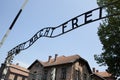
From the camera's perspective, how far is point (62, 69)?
35.2m

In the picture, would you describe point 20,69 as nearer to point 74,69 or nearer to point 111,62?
point 74,69

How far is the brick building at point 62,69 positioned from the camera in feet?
112

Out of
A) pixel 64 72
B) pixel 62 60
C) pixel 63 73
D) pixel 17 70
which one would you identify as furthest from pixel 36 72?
pixel 17 70

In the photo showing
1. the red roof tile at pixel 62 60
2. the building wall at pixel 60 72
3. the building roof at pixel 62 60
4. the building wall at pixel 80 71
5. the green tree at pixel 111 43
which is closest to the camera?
the green tree at pixel 111 43

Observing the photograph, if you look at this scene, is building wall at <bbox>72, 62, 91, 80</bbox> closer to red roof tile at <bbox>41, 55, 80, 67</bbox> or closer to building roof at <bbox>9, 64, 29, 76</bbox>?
red roof tile at <bbox>41, 55, 80, 67</bbox>

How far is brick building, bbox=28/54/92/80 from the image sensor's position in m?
34.1

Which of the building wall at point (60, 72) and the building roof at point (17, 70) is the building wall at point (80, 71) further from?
the building roof at point (17, 70)

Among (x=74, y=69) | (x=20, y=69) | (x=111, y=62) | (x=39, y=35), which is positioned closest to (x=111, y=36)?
(x=111, y=62)

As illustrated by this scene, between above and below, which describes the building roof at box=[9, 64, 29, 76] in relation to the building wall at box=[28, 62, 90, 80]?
above

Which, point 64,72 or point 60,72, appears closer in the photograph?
point 64,72

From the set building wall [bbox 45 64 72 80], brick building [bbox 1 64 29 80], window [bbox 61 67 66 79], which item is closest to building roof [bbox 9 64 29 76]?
brick building [bbox 1 64 29 80]

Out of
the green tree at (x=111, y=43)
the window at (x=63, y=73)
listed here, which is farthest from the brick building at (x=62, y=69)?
the green tree at (x=111, y=43)

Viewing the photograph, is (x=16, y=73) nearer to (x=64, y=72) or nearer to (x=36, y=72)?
(x=36, y=72)

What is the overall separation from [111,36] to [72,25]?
1673 centimetres
